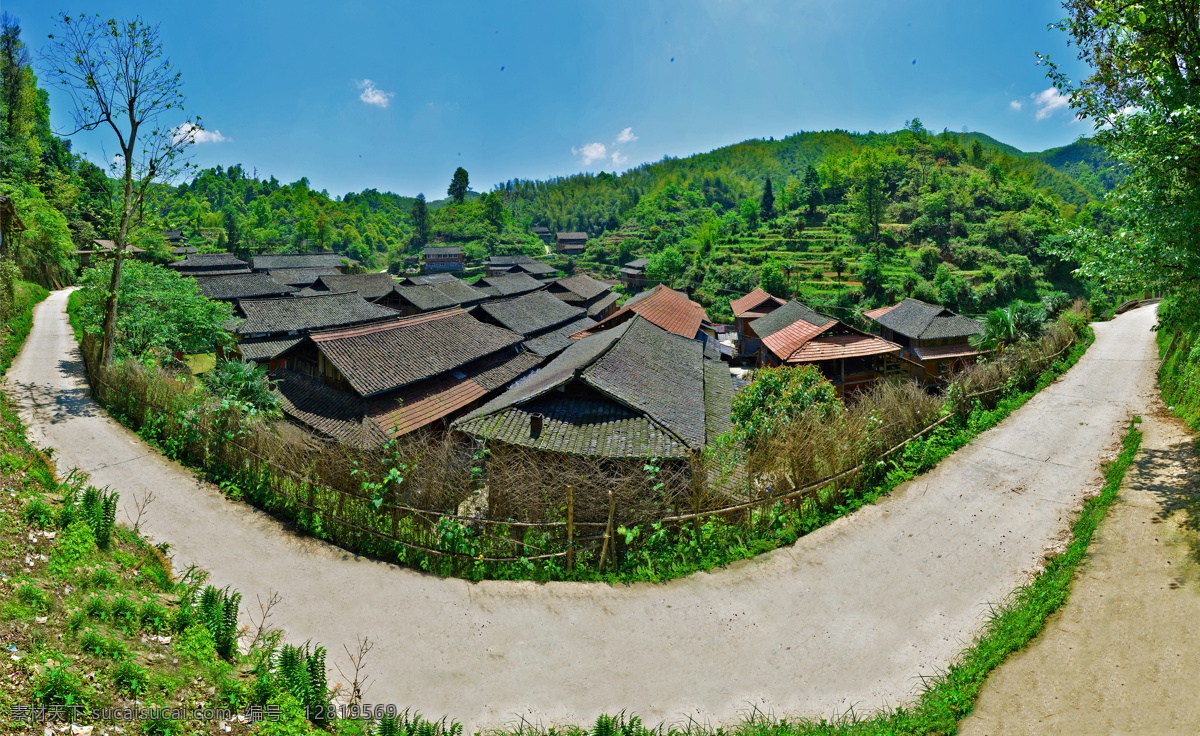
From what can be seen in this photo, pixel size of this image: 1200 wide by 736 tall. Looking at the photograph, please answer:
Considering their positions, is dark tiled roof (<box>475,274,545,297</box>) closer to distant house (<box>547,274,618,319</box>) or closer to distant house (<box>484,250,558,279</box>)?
distant house (<box>547,274,618,319</box>)

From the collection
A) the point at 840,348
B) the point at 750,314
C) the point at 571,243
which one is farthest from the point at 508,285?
the point at 571,243

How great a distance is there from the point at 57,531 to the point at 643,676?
8387mm

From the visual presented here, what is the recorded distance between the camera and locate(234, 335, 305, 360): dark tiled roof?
26.0 meters

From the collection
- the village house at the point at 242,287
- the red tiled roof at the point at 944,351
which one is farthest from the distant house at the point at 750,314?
the village house at the point at 242,287

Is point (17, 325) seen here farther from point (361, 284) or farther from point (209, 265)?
point (209, 265)

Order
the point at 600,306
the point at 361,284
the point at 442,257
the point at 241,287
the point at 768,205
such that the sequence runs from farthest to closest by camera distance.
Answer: the point at 768,205
the point at 442,257
the point at 600,306
the point at 361,284
the point at 241,287

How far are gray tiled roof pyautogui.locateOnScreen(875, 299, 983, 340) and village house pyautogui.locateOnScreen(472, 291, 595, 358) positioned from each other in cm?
2060

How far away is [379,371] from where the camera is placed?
57.6 ft

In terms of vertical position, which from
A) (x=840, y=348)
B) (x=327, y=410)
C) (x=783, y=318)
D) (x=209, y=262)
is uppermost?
(x=209, y=262)

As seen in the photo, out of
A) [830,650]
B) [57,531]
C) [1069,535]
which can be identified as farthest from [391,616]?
[1069,535]

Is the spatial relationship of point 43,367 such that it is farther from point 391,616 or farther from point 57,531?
point 391,616

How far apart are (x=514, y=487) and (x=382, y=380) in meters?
10.1

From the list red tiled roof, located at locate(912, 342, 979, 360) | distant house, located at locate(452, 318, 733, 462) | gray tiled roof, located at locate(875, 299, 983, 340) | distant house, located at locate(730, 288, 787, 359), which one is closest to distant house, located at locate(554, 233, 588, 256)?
distant house, located at locate(730, 288, 787, 359)

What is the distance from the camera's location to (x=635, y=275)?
80625mm
